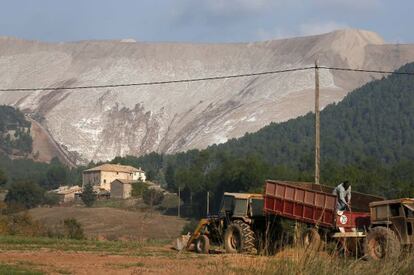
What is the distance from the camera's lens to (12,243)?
28.1m

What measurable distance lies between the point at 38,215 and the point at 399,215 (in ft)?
292

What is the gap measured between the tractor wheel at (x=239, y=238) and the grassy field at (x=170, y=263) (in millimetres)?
2715

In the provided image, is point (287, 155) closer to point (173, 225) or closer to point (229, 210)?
point (173, 225)

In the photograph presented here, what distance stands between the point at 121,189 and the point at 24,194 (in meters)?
30.9

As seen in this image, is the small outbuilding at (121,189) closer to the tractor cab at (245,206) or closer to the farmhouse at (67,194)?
the farmhouse at (67,194)

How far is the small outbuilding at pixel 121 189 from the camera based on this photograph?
151 m

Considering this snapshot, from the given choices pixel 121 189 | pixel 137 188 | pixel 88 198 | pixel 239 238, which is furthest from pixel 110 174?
pixel 239 238

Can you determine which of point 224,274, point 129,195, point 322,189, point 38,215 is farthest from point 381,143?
point 224,274

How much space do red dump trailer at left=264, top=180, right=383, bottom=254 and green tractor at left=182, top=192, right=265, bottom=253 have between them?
975 millimetres

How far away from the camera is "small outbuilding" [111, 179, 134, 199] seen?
151250 mm

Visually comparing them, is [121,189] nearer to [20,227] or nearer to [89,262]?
[20,227]

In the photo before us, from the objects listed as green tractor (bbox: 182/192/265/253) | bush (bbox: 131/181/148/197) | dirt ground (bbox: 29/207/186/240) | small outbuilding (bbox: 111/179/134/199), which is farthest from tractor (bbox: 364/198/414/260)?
small outbuilding (bbox: 111/179/134/199)

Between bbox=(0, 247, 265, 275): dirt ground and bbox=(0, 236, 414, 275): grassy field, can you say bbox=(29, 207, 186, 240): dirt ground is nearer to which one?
bbox=(0, 236, 414, 275): grassy field

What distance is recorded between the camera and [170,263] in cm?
1866
